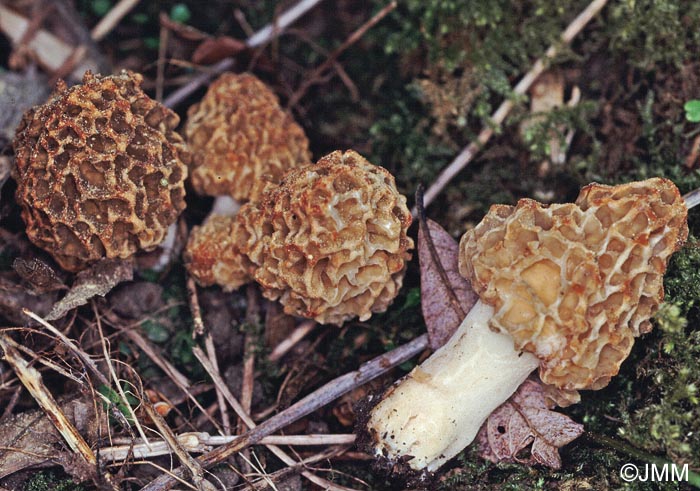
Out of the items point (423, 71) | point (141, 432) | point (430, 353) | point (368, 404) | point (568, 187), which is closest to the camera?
point (141, 432)

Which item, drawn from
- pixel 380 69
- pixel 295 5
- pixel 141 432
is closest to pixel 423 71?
pixel 380 69

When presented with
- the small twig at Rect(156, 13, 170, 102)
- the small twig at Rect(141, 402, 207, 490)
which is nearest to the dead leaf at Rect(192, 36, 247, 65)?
the small twig at Rect(156, 13, 170, 102)

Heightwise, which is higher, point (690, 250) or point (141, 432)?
point (690, 250)

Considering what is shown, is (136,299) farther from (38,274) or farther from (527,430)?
(527,430)

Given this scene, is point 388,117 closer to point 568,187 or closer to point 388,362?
point 568,187

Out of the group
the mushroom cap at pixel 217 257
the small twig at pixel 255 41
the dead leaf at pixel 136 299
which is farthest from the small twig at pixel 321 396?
the small twig at pixel 255 41

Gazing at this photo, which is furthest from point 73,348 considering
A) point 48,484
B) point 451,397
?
point 451,397
